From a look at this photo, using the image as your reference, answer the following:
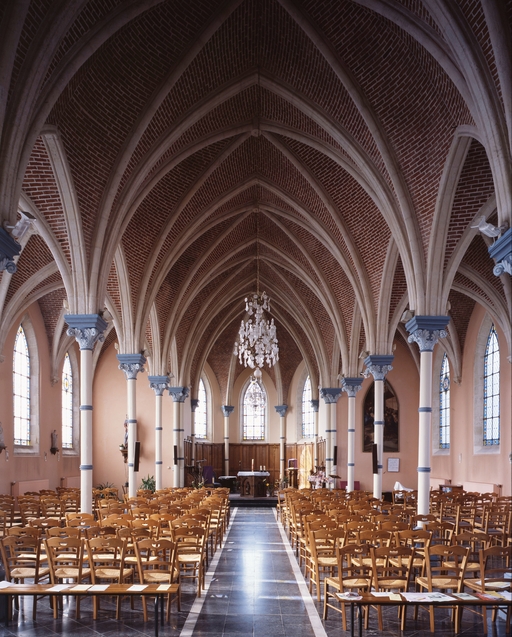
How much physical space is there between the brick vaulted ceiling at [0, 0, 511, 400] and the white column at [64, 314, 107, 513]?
0.31 m

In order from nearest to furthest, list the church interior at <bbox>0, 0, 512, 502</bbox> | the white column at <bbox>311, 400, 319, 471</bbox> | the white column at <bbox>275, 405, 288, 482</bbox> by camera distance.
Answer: the church interior at <bbox>0, 0, 512, 502</bbox>, the white column at <bbox>311, 400, 319, 471</bbox>, the white column at <bbox>275, 405, 288, 482</bbox>

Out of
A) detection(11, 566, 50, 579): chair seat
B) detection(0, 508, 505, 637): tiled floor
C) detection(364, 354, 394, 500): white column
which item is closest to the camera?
detection(0, 508, 505, 637): tiled floor

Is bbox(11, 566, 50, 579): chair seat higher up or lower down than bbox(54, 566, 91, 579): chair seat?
lower down

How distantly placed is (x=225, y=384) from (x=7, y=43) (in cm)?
3416

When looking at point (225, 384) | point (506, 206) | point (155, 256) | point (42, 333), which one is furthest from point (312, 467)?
point (506, 206)

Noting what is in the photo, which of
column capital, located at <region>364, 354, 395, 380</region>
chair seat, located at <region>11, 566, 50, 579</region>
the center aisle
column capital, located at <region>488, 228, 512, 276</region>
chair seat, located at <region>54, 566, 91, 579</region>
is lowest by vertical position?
the center aisle

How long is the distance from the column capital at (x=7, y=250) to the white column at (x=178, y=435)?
21.5 meters

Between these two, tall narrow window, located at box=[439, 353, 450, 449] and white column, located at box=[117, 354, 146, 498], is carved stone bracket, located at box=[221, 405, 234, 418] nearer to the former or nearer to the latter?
tall narrow window, located at box=[439, 353, 450, 449]

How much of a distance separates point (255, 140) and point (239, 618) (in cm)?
1463

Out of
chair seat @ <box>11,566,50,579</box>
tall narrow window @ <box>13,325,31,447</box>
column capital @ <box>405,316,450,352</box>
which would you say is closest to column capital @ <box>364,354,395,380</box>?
column capital @ <box>405,316,450,352</box>

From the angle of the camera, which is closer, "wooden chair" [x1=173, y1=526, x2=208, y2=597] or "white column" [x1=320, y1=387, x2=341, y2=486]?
"wooden chair" [x1=173, y1=526, x2=208, y2=597]

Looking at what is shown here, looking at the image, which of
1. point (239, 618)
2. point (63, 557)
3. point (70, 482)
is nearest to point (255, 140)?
point (63, 557)

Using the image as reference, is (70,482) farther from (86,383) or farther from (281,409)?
(86,383)

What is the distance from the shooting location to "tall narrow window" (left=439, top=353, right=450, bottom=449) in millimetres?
33062
